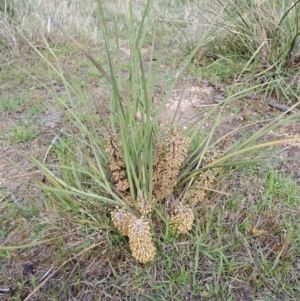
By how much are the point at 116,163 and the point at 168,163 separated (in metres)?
0.17

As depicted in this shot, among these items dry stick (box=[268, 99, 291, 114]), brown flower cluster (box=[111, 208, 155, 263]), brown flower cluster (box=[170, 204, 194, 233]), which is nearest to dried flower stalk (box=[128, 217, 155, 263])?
brown flower cluster (box=[111, 208, 155, 263])

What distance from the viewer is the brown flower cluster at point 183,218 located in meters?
1.03

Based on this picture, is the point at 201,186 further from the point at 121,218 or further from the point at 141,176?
the point at 121,218

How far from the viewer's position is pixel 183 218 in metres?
1.03

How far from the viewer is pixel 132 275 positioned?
40.8 inches

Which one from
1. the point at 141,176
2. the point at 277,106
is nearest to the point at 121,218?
the point at 141,176

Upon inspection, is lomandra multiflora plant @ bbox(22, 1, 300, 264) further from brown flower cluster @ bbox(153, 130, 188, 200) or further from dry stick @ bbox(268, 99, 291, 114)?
dry stick @ bbox(268, 99, 291, 114)

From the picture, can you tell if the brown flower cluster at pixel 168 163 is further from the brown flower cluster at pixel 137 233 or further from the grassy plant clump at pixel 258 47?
the grassy plant clump at pixel 258 47

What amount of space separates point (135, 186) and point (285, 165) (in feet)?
2.29

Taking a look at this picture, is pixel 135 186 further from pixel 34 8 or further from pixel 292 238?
pixel 34 8

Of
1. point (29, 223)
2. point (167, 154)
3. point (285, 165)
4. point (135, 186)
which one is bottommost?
point (285, 165)

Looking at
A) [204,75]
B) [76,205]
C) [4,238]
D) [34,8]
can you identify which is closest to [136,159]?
[76,205]

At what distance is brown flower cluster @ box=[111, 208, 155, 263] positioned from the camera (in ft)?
3.09

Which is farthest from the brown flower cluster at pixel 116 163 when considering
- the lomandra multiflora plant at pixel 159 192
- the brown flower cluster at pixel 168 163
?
the brown flower cluster at pixel 168 163
